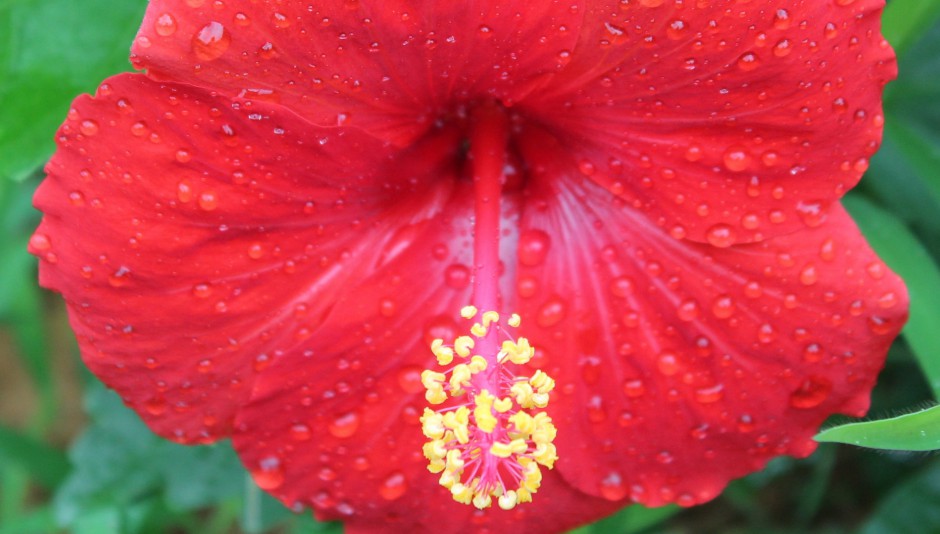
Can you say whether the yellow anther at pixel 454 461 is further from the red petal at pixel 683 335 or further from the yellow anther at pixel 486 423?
the red petal at pixel 683 335

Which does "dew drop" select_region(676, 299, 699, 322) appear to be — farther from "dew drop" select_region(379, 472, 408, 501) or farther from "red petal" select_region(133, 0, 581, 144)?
"dew drop" select_region(379, 472, 408, 501)

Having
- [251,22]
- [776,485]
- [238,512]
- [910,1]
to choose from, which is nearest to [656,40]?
[251,22]

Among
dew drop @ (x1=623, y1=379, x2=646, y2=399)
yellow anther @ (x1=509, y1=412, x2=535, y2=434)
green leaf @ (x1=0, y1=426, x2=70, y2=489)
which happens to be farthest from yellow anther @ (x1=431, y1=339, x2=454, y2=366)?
green leaf @ (x1=0, y1=426, x2=70, y2=489)

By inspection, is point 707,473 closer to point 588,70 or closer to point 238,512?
point 588,70

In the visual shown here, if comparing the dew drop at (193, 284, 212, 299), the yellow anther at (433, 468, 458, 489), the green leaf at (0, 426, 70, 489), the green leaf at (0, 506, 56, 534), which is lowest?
the green leaf at (0, 506, 56, 534)

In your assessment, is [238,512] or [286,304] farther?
[238,512]

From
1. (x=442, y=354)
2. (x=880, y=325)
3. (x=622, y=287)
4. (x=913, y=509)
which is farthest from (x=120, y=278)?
(x=913, y=509)
